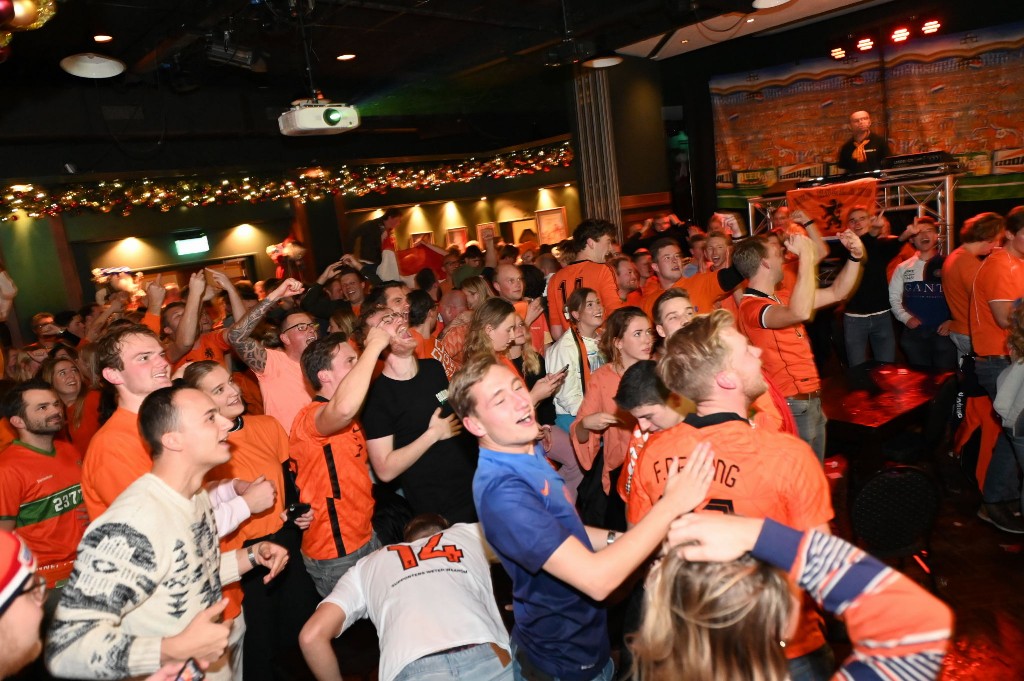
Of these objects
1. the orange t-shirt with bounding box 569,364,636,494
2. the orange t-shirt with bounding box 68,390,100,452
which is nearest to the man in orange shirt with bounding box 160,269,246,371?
the orange t-shirt with bounding box 68,390,100,452

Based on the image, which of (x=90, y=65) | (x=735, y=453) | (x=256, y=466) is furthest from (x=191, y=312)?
(x=735, y=453)

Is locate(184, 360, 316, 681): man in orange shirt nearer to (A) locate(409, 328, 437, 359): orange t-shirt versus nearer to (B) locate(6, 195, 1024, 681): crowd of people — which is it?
(B) locate(6, 195, 1024, 681): crowd of people

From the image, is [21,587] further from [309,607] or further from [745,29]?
[745,29]

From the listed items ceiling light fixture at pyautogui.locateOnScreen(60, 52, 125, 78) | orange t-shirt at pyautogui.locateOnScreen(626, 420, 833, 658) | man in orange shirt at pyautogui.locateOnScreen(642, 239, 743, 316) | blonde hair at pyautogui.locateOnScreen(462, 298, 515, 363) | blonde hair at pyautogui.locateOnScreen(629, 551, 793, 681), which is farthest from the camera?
ceiling light fixture at pyautogui.locateOnScreen(60, 52, 125, 78)

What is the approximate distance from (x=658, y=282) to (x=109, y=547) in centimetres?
508

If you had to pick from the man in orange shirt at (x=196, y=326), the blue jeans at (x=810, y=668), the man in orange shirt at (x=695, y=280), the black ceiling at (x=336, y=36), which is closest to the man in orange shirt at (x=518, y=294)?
the man in orange shirt at (x=695, y=280)

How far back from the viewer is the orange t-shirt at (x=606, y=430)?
3160 mm

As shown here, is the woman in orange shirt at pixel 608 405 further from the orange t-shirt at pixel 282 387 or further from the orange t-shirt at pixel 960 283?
the orange t-shirt at pixel 960 283

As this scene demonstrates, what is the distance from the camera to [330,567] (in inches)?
117

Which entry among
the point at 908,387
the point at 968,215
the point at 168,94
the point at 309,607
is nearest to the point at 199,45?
the point at 168,94

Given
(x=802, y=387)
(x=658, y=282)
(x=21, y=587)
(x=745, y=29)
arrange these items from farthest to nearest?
(x=745, y=29), (x=658, y=282), (x=802, y=387), (x=21, y=587)

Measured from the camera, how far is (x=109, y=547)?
67.9 inches

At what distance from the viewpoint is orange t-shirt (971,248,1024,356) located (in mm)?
4109

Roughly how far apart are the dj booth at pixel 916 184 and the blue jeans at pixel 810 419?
4830 mm
